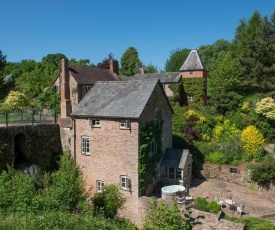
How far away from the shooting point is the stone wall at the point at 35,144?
21625mm

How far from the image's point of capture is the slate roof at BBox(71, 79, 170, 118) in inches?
851

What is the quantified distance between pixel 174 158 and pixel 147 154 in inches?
170

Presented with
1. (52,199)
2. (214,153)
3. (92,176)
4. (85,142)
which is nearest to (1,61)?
(85,142)

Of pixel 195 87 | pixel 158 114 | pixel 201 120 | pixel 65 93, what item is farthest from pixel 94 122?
pixel 195 87

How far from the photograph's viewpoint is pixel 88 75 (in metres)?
44.8

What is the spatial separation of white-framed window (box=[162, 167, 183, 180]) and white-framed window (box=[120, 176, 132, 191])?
4718 mm

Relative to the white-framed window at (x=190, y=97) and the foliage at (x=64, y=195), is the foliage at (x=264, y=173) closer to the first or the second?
the foliage at (x=64, y=195)

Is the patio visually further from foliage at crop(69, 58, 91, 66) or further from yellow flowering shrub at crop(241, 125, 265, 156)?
foliage at crop(69, 58, 91, 66)

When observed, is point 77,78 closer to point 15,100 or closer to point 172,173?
point 15,100

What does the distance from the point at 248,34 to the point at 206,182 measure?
136ft

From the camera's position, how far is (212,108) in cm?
3825

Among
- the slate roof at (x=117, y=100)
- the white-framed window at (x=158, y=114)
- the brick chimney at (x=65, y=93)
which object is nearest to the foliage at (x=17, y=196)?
the slate roof at (x=117, y=100)

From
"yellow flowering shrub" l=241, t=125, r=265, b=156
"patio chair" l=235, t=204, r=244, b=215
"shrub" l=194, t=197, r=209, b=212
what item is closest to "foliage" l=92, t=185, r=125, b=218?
"shrub" l=194, t=197, r=209, b=212

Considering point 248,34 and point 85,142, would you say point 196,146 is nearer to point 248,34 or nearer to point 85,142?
point 85,142
